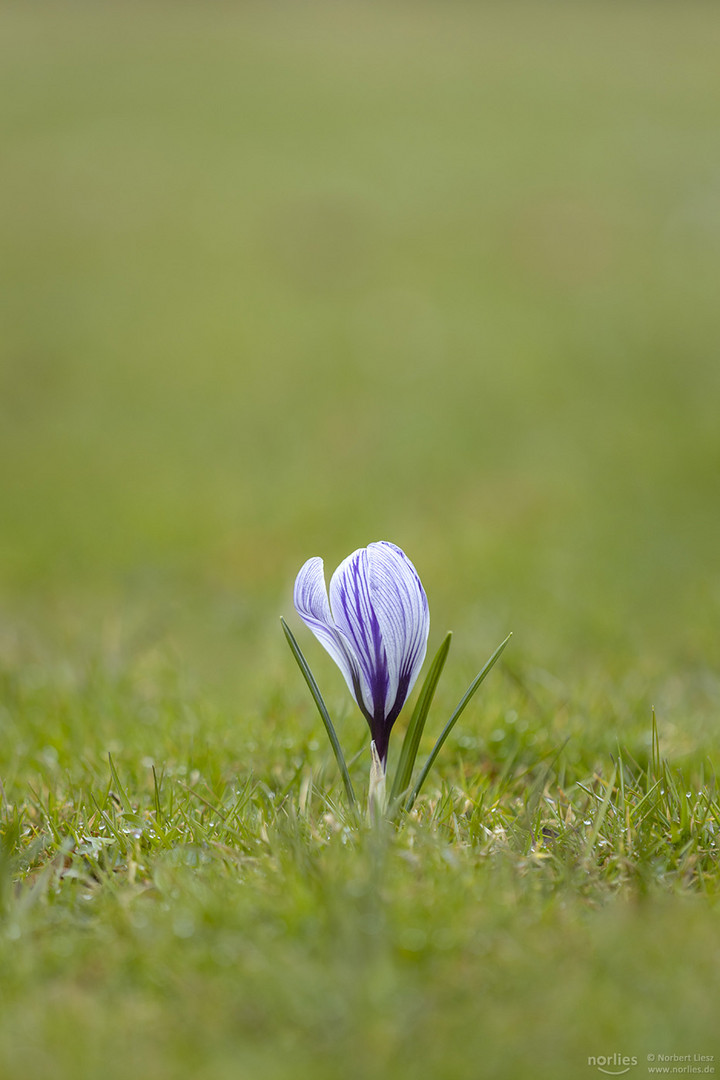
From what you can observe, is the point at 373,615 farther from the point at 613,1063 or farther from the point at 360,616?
the point at 613,1063

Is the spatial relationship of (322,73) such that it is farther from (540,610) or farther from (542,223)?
(540,610)

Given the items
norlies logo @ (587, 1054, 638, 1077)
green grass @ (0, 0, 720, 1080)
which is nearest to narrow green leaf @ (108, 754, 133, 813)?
green grass @ (0, 0, 720, 1080)

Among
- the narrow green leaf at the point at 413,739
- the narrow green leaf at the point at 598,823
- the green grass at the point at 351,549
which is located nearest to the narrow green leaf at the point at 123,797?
the green grass at the point at 351,549

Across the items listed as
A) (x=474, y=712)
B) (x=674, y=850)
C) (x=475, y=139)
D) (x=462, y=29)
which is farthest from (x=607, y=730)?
(x=462, y=29)

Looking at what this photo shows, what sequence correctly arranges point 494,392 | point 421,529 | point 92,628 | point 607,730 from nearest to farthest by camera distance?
point 607,730 < point 92,628 < point 421,529 < point 494,392

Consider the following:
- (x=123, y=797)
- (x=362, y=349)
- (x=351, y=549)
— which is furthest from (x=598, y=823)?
(x=362, y=349)

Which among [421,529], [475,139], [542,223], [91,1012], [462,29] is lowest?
[91,1012]
